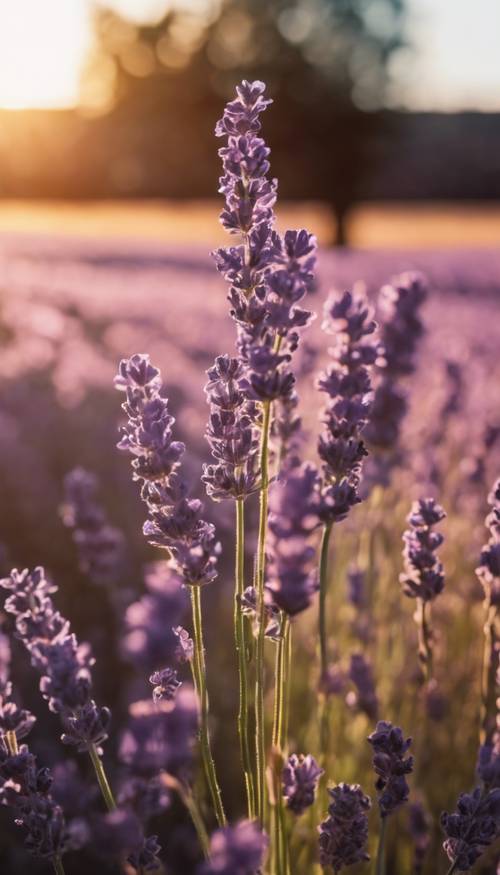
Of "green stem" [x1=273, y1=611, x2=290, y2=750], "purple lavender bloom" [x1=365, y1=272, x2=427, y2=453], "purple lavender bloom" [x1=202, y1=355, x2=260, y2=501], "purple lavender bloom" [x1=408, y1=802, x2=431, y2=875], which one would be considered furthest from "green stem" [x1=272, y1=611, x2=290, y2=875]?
"purple lavender bloom" [x1=365, y1=272, x2=427, y2=453]

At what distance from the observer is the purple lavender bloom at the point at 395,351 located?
2578 millimetres

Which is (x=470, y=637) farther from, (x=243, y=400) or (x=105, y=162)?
(x=105, y=162)

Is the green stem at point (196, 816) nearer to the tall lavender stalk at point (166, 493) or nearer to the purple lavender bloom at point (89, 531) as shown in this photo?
the tall lavender stalk at point (166, 493)

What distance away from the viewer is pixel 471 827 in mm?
1313

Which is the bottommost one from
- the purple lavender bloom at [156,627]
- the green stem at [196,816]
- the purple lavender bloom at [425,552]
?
the green stem at [196,816]

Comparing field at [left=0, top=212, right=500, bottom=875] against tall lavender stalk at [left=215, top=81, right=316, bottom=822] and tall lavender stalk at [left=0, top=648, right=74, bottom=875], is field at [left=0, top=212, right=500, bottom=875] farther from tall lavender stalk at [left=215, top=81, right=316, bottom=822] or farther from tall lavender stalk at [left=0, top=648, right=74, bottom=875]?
tall lavender stalk at [left=215, top=81, right=316, bottom=822]

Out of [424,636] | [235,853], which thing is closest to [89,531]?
[424,636]

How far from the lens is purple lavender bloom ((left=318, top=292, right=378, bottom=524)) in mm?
1361

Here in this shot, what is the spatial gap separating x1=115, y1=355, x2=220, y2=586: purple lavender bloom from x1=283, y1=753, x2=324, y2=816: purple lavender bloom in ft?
1.12

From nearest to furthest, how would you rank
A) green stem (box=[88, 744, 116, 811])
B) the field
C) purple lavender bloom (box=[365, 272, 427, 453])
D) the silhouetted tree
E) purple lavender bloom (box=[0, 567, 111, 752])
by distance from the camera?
purple lavender bloom (box=[0, 567, 111, 752])
green stem (box=[88, 744, 116, 811])
purple lavender bloom (box=[365, 272, 427, 453])
the field
the silhouetted tree

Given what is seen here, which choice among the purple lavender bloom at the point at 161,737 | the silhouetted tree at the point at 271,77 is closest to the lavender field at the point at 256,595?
the purple lavender bloom at the point at 161,737

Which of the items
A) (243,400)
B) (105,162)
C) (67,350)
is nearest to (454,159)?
(105,162)

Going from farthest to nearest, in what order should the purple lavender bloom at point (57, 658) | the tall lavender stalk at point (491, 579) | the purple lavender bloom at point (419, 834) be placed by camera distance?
1. the purple lavender bloom at point (419, 834)
2. the tall lavender stalk at point (491, 579)
3. the purple lavender bloom at point (57, 658)

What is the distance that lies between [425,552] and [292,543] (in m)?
0.66
